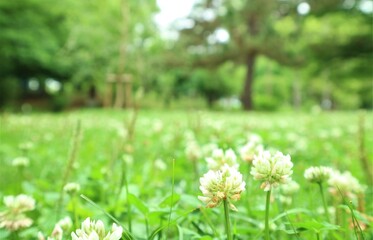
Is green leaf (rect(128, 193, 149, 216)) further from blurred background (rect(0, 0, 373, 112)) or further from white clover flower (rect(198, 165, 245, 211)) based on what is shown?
blurred background (rect(0, 0, 373, 112))

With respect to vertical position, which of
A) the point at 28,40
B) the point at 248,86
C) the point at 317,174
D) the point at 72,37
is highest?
the point at 72,37

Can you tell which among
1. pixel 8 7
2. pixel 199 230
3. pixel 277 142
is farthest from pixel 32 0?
pixel 199 230

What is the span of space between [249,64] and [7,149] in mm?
20098

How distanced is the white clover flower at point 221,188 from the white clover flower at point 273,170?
0.20ft

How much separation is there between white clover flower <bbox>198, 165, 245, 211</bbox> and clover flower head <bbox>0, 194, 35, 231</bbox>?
47 cm

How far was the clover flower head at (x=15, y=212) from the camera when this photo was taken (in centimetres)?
89

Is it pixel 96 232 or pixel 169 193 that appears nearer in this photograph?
pixel 96 232

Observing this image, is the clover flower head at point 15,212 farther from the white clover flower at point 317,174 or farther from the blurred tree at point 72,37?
the blurred tree at point 72,37

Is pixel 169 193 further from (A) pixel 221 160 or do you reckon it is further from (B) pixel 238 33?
(B) pixel 238 33

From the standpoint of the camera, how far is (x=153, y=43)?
787 inches

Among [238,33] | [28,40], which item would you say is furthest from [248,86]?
[28,40]

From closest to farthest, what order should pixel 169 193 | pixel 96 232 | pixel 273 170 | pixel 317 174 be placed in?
pixel 96 232, pixel 273 170, pixel 317 174, pixel 169 193

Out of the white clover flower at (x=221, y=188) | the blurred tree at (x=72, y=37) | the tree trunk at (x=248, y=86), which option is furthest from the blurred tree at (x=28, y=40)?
the white clover flower at (x=221, y=188)

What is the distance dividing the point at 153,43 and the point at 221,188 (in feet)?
65.0
